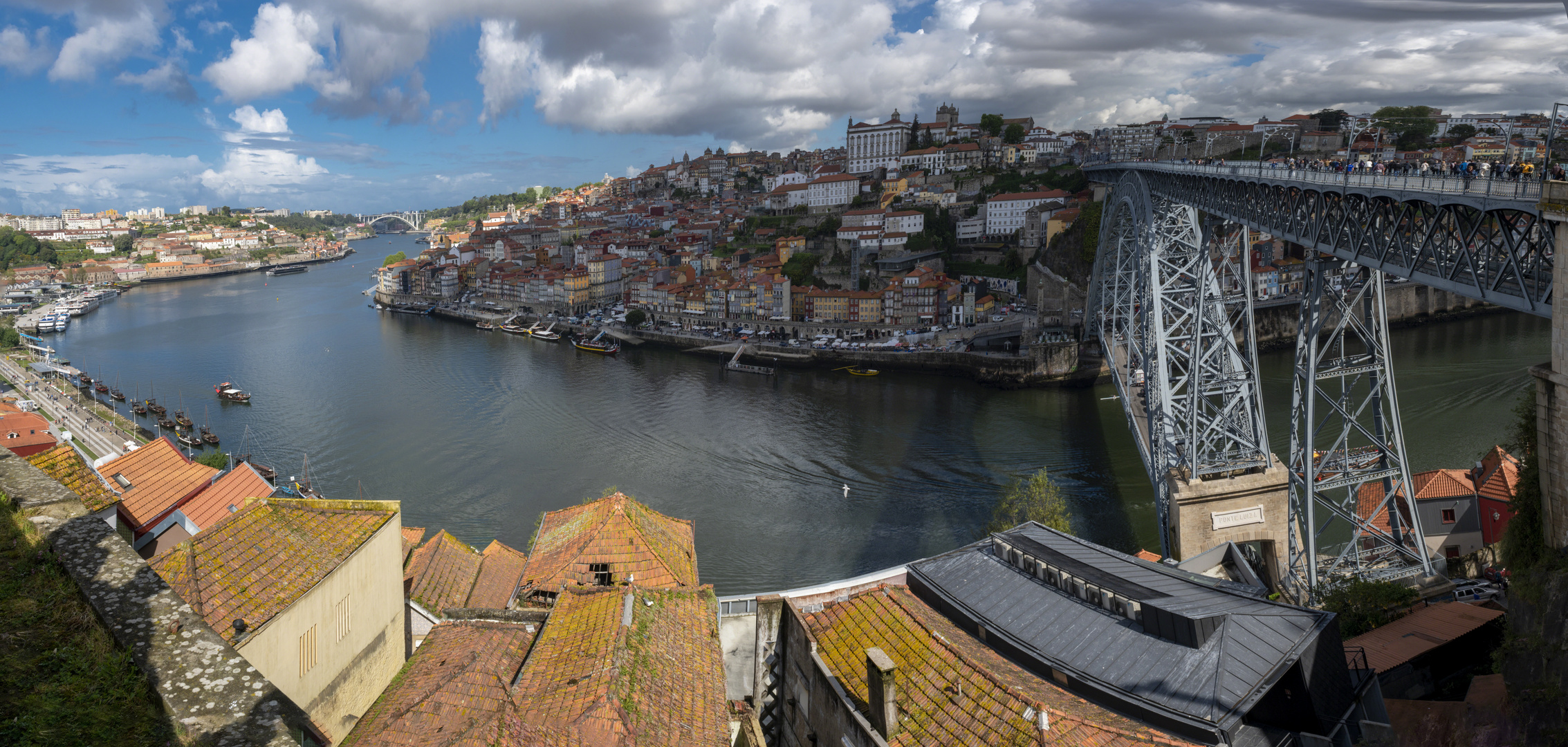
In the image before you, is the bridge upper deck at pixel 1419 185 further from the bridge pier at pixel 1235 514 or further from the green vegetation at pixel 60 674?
the green vegetation at pixel 60 674

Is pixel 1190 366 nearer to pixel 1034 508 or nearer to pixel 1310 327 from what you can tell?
pixel 1034 508

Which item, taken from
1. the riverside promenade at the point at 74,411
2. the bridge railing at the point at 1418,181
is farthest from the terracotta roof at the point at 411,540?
the riverside promenade at the point at 74,411

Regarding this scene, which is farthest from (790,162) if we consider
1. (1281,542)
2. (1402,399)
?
(1281,542)

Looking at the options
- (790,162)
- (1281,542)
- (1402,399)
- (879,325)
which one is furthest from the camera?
(790,162)

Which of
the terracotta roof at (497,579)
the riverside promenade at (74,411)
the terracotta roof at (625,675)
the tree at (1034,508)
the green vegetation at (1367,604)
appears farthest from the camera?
the riverside promenade at (74,411)

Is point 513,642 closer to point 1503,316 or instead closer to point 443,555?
point 443,555

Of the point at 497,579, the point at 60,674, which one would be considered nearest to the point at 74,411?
the point at 497,579
